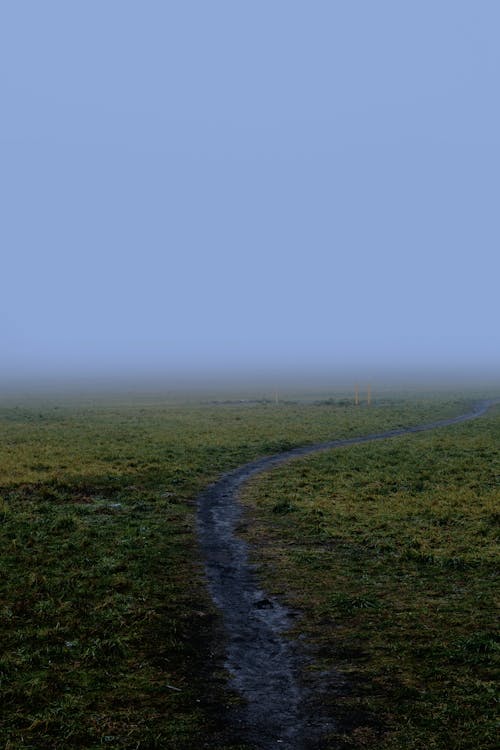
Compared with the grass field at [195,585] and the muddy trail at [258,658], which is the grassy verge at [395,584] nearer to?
the grass field at [195,585]

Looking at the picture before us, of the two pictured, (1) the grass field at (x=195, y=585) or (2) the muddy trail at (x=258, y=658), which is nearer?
(2) the muddy trail at (x=258, y=658)

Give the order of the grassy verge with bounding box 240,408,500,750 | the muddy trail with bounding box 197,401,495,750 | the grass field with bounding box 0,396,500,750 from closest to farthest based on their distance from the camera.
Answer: the muddy trail with bounding box 197,401,495,750
the grassy verge with bounding box 240,408,500,750
the grass field with bounding box 0,396,500,750

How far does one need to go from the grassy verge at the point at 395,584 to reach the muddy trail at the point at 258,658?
441mm

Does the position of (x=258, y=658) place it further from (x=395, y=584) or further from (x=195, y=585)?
(x=395, y=584)

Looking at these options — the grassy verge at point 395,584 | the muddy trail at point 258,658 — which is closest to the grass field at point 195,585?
the grassy verge at point 395,584

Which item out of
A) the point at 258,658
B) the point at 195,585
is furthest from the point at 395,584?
the point at 258,658

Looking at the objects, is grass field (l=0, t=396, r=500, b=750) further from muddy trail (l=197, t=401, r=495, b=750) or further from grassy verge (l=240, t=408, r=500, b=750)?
muddy trail (l=197, t=401, r=495, b=750)

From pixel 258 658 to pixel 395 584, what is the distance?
18.7 feet

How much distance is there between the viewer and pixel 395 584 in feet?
57.8

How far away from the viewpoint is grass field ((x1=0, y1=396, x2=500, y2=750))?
11.2 m

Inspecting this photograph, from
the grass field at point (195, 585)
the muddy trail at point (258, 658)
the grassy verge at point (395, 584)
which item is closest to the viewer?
the muddy trail at point (258, 658)

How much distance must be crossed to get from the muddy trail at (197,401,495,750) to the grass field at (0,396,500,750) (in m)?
0.46

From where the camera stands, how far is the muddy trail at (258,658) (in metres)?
10.6

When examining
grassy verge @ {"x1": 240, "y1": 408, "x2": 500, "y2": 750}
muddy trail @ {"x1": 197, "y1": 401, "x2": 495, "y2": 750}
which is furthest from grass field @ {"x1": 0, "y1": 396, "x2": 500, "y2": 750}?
muddy trail @ {"x1": 197, "y1": 401, "x2": 495, "y2": 750}
